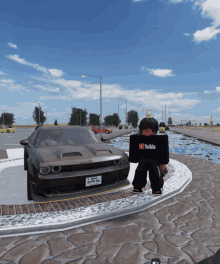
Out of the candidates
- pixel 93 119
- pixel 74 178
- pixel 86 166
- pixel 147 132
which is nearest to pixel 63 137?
pixel 86 166

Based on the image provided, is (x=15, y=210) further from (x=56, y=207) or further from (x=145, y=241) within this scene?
(x=145, y=241)

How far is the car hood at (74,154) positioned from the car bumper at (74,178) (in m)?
0.21

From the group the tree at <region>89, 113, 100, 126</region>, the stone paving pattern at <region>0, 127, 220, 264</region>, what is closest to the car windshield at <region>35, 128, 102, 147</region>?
the stone paving pattern at <region>0, 127, 220, 264</region>

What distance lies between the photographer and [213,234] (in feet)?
9.45

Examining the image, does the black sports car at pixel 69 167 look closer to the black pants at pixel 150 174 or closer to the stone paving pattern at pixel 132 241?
the black pants at pixel 150 174

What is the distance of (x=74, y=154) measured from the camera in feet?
13.2

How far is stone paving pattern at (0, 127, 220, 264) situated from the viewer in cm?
237

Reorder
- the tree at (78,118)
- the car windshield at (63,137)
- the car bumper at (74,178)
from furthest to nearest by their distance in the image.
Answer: the tree at (78,118), the car windshield at (63,137), the car bumper at (74,178)

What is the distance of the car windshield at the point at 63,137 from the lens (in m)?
4.82

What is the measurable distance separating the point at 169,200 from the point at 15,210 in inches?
116

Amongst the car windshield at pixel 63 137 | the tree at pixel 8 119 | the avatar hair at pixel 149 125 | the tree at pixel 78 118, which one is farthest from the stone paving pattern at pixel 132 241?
the tree at pixel 8 119

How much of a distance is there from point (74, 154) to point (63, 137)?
1.15m

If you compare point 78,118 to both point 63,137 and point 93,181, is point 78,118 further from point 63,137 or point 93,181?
point 93,181

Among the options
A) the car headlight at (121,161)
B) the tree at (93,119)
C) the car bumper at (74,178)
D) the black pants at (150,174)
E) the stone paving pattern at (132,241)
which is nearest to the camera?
the stone paving pattern at (132,241)
